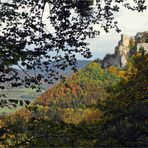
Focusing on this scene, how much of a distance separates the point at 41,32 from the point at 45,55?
1.98ft

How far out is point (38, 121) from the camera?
9445mm

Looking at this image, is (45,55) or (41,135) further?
(45,55)

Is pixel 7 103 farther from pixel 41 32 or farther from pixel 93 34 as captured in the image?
pixel 93 34

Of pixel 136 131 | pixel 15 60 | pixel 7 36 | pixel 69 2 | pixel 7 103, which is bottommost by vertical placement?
pixel 136 131

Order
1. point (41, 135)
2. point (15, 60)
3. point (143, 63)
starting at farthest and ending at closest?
1. point (143, 63)
2. point (41, 135)
3. point (15, 60)

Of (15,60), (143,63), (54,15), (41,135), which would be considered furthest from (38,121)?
(143,63)

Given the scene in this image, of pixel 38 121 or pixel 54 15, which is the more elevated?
pixel 54 15

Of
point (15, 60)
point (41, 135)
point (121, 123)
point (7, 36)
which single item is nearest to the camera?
point (15, 60)

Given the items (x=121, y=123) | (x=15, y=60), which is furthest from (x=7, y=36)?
(x=121, y=123)

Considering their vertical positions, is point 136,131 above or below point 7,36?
below

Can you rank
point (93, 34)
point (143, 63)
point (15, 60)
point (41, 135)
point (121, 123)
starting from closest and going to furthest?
point (15, 60)
point (41, 135)
point (93, 34)
point (121, 123)
point (143, 63)

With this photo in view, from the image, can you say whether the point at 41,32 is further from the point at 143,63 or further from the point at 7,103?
the point at 143,63

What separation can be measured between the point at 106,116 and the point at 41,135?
645 inches

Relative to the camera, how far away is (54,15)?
1133 centimetres
